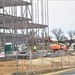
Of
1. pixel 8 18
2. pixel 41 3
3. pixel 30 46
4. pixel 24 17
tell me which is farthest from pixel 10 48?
pixel 41 3

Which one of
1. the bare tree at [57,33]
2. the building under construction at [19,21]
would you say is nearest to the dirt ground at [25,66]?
the building under construction at [19,21]

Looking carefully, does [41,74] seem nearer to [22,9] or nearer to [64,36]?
[22,9]

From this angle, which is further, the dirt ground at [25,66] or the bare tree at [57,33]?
the bare tree at [57,33]

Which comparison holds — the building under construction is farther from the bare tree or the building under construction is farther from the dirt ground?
the bare tree

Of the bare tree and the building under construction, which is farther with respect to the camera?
the bare tree

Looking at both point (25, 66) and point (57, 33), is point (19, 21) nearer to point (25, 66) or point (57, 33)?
point (25, 66)

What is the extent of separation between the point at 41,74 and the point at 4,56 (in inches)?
447

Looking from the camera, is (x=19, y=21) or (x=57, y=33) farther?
(x=57, y=33)

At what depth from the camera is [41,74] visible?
25422mm

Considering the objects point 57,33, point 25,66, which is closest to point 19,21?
point 25,66

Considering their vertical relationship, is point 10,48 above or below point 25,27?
below

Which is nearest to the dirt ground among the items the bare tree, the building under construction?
the building under construction

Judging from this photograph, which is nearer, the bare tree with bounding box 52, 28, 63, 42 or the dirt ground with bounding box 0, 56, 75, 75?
the dirt ground with bounding box 0, 56, 75, 75

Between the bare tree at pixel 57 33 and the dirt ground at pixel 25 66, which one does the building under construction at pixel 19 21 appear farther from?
the bare tree at pixel 57 33
